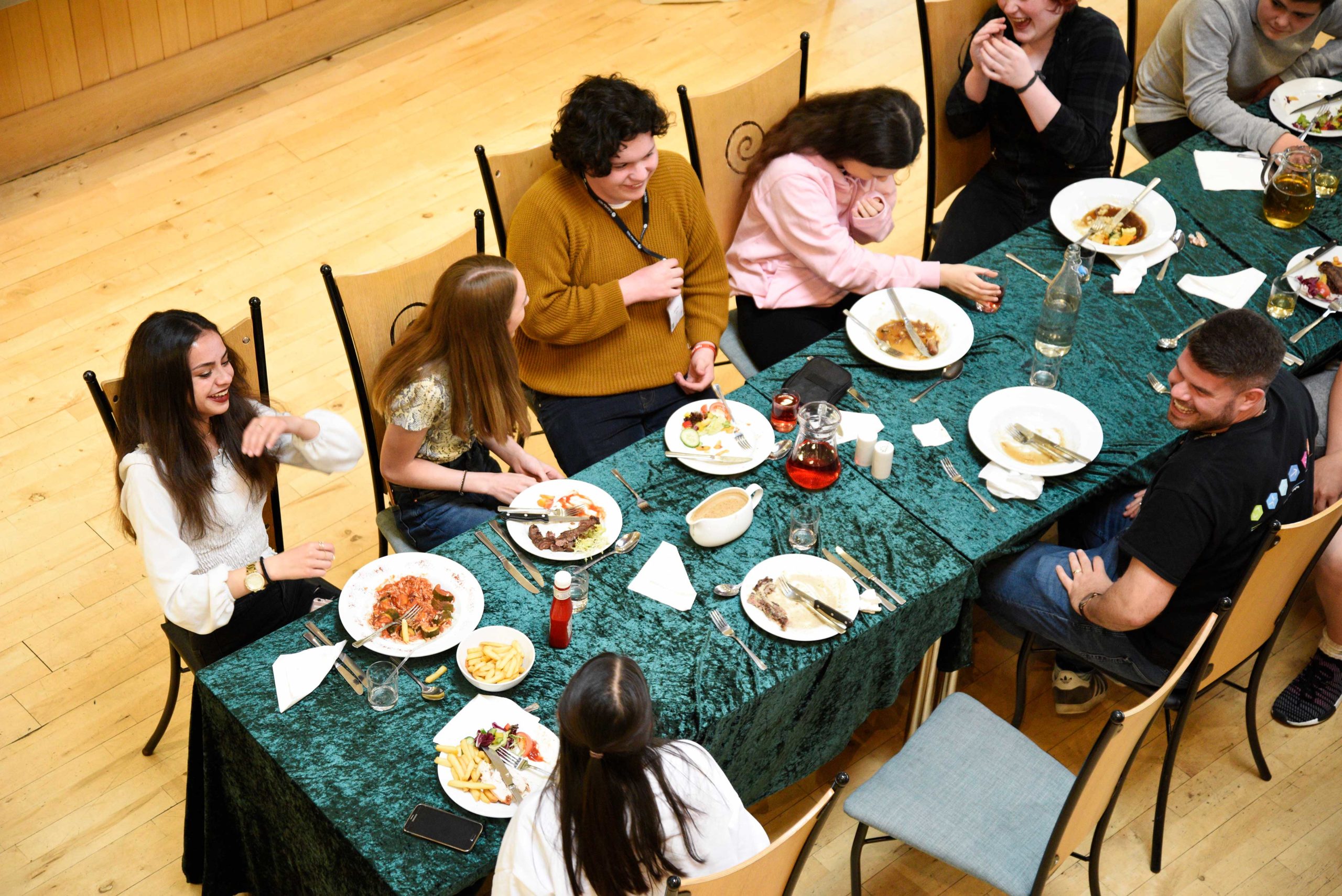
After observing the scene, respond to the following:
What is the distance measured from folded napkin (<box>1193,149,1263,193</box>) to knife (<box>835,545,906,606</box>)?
1955 millimetres

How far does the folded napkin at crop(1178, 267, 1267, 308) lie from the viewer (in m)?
3.35

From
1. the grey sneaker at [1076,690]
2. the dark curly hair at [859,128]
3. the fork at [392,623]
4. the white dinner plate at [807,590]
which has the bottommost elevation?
the grey sneaker at [1076,690]

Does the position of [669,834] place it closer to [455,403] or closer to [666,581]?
[666,581]

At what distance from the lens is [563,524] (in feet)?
8.86

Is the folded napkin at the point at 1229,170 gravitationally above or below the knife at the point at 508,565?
below

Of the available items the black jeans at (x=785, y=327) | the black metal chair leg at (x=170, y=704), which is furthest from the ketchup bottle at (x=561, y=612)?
the black jeans at (x=785, y=327)

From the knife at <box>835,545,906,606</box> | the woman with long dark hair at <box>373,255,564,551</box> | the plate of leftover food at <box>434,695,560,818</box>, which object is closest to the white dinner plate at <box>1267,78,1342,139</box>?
the knife at <box>835,545,906,606</box>

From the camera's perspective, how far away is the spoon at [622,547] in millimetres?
2654

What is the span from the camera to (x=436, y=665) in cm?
243

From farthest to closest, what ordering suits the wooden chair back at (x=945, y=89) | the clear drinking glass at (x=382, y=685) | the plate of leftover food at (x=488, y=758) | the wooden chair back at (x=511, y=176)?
the wooden chair back at (x=945, y=89), the wooden chair back at (x=511, y=176), the clear drinking glass at (x=382, y=685), the plate of leftover food at (x=488, y=758)

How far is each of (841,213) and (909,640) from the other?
1.43 metres

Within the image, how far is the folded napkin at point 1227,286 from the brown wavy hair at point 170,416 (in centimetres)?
259

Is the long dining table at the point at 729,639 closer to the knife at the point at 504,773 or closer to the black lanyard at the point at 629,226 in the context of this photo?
the knife at the point at 504,773

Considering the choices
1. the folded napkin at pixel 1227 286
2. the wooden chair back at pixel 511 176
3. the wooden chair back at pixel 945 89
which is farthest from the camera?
the wooden chair back at pixel 945 89
